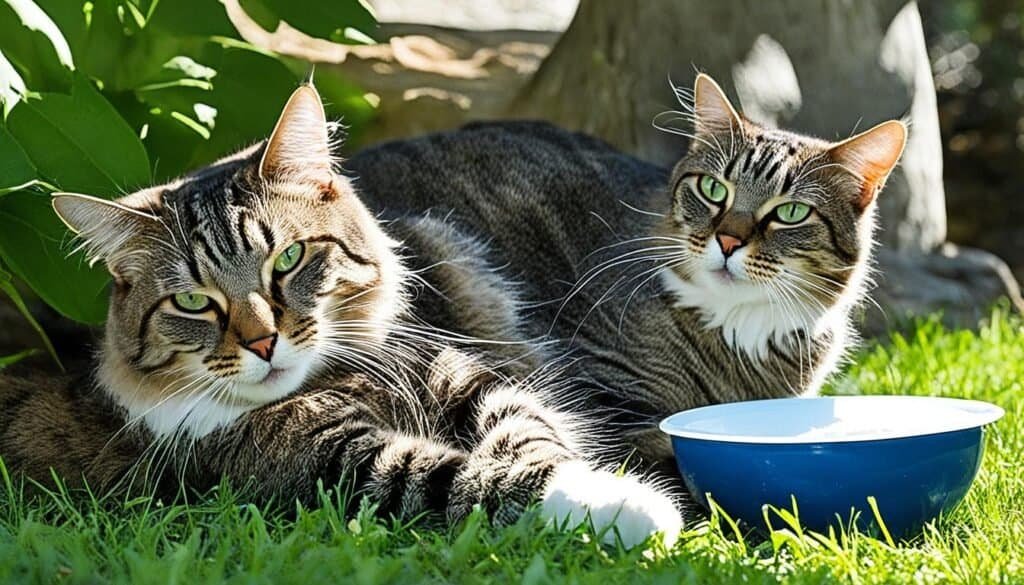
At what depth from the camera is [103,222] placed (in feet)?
9.21

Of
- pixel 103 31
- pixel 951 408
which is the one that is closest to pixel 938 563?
pixel 951 408

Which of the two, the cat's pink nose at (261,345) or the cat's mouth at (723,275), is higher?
the cat's mouth at (723,275)

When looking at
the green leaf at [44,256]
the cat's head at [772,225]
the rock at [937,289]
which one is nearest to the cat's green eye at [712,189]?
the cat's head at [772,225]

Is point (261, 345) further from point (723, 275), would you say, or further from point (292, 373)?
point (723, 275)

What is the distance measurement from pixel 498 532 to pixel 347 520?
0.35m

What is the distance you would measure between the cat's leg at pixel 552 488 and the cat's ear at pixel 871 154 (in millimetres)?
972

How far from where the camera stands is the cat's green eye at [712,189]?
3258 mm

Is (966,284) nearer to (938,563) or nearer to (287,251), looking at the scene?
(938,563)

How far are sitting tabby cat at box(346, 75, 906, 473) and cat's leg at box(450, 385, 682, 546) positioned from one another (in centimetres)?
47

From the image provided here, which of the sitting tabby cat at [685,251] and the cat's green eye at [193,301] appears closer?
the cat's green eye at [193,301]

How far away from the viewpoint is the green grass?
88.3 inches

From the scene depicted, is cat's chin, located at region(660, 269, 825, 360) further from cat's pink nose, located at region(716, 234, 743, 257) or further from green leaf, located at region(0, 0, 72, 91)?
green leaf, located at region(0, 0, 72, 91)

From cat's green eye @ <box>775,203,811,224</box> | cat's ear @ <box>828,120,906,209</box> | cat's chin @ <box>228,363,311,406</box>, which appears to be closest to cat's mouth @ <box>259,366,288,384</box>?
cat's chin @ <box>228,363,311,406</box>

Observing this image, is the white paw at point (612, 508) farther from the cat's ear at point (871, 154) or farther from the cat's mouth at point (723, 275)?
the cat's ear at point (871, 154)
